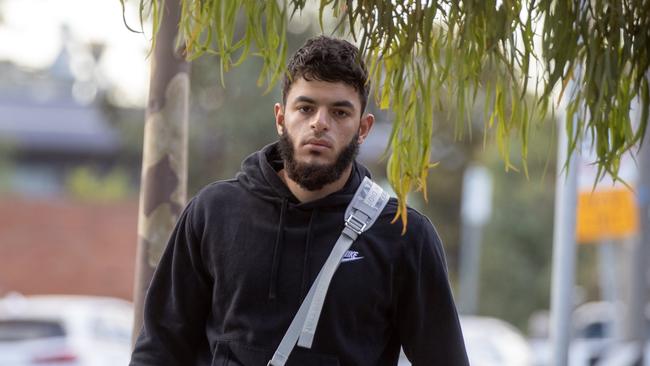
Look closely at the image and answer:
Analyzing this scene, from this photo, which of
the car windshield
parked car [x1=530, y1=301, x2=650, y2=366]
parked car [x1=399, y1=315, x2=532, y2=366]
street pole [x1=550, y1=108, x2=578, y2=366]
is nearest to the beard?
street pole [x1=550, y1=108, x2=578, y2=366]

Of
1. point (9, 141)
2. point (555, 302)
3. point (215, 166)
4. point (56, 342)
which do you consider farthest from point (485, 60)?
point (9, 141)

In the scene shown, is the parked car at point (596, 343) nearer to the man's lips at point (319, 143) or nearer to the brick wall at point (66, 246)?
Result: the man's lips at point (319, 143)

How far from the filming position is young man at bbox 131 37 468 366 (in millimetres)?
3779

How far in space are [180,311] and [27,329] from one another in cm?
1117

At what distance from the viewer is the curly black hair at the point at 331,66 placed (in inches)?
149

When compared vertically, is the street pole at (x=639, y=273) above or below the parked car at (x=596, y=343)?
above

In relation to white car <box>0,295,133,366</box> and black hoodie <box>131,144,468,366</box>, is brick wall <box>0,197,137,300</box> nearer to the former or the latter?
white car <box>0,295,133,366</box>

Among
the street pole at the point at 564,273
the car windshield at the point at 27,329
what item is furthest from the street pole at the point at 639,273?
the car windshield at the point at 27,329

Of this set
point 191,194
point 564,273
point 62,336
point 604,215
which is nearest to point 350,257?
point 564,273

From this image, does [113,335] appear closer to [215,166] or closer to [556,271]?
[556,271]

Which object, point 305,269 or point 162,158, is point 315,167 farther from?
point 162,158

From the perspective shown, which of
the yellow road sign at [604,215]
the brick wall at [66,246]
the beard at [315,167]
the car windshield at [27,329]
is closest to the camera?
the beard at [315,167]

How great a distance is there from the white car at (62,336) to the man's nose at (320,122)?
1078 centimetres

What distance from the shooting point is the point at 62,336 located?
1450cm
